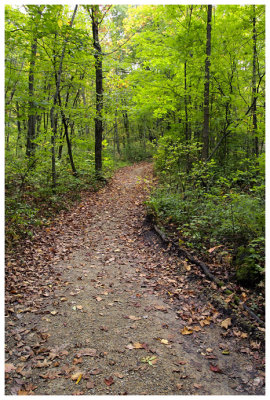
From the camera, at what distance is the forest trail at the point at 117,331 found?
119 inches

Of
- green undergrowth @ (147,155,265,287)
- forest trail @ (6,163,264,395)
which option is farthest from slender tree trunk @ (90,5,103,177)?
forest trail @ (6,163,264,395)

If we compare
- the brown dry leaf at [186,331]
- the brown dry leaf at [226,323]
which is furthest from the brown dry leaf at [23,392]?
the brown dry leaf at [226,323]

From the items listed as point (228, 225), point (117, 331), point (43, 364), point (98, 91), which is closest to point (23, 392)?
point (43, 364)

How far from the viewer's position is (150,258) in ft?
20.9

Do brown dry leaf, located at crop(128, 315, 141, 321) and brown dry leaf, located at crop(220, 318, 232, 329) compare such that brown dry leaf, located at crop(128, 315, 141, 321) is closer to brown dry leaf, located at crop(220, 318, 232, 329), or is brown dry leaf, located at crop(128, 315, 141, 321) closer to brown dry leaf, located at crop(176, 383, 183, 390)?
brown dry leaf, located at crop(176, 383, 183, 390)

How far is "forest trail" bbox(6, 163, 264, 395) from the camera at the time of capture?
302 centimetres

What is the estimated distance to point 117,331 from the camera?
3906mm

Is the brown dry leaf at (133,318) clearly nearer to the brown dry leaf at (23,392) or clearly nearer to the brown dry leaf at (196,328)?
the brown dry leaf at (196,328)

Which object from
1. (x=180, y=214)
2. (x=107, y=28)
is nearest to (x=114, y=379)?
(x=180, y=214)

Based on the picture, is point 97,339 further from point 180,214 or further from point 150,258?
point 180,214

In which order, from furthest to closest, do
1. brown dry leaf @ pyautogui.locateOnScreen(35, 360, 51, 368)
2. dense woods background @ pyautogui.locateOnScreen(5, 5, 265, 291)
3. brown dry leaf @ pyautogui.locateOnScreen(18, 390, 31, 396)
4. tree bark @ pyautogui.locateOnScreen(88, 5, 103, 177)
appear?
tree bark @ pyautogui.locateOnScreen(88, 5, 103, 177) < dense woods background @ pyautogui.locateOnScreen(5, 5, 265, 291) < brown dry leaf @ pyautogui.locateOnScreen(35, 360, 51, 368) < brown dry leaf @ pyautogui.locateOnScreen(18, 390, 31, 396)

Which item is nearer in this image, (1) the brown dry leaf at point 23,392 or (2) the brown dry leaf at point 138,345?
(1) the brown dry leaf at point 23,392

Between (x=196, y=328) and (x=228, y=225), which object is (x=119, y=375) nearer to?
(x=196, y=328)

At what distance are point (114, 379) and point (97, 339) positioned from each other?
0.74 meters
